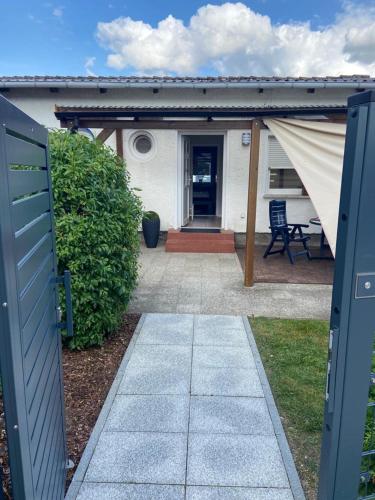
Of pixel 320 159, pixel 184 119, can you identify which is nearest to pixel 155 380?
pixel 320 159

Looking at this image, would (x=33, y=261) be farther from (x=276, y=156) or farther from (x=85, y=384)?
(x=276, y=156)

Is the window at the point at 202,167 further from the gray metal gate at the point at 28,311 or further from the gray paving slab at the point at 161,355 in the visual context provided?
the gray metal gate at the point at 28,311

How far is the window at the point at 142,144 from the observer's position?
8617 mm

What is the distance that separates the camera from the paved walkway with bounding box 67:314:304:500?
6.74 feet

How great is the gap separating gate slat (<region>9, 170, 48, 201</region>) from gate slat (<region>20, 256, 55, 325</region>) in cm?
34

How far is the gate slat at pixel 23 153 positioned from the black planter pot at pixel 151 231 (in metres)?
6.63

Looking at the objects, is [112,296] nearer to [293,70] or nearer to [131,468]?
[131,468]

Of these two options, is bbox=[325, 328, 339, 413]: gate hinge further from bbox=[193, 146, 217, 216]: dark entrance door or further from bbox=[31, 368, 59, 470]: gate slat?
bbox=[193, 146, 217, 216]: dark entrance door

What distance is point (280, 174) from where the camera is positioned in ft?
28.3

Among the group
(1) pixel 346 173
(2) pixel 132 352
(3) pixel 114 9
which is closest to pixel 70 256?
(2) pixel 132 352

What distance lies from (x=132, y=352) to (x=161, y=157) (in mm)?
5987

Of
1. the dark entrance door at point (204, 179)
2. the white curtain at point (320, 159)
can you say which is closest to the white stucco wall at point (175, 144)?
the dark entrance door at point (204, 179)

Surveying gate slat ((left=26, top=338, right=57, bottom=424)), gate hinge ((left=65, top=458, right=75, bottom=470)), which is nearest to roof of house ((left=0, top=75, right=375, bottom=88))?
gate slat ((left=26, top=338, right=57, bottom=424))

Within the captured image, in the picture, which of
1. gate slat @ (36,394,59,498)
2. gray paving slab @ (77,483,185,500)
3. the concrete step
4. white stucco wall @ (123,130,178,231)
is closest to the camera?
gate slat @ (36,394,59,498)
